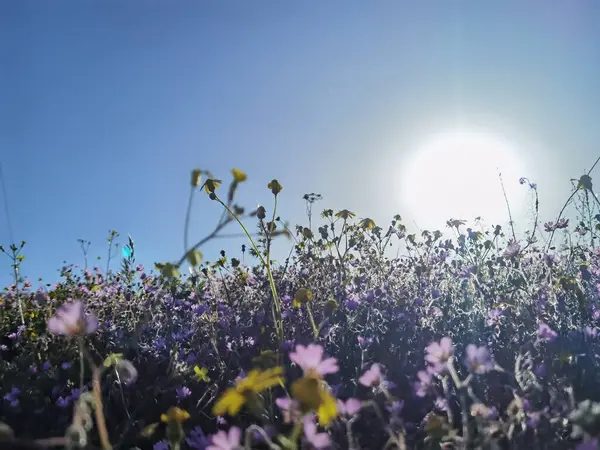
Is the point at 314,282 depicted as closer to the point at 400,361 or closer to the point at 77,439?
the point at 400,361

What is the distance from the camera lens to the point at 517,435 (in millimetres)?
1477

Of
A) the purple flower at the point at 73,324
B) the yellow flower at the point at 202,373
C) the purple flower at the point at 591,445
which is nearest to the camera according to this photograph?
the purple flower at the point at 591,445

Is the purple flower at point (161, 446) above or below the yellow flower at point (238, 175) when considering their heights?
below

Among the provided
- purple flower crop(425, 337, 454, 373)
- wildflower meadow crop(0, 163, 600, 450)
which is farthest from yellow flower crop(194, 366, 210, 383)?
purple flower crop(425, 337, 454, 373)

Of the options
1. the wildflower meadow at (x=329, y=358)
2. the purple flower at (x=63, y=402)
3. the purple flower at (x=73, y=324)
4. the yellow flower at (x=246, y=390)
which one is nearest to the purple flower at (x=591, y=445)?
the wildflower meadow at (x=329, y=358)

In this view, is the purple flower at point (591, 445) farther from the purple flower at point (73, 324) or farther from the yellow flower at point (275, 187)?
the yellow flower at point (275, 187)

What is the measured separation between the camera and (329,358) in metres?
1.43

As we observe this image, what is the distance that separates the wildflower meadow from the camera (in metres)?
1.18

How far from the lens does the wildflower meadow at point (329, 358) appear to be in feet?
3.89

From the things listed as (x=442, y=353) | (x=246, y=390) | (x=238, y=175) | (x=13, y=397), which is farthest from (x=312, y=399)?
(x=13, y=397)

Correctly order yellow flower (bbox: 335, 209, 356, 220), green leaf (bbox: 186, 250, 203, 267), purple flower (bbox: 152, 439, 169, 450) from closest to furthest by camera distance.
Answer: green leaf (bbox: 186, 250, 203, 267)
purple flower (bbox: 152, 439, 169, 450)
yellow flower (bbox: 335, 209, 356, 220)

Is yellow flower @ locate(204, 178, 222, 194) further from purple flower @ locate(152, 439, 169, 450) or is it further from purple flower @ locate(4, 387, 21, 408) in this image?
purple flower @ locate(4, 387, 21, 408)

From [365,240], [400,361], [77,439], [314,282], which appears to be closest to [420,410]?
[400,361]

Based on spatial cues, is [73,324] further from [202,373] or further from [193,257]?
[202,373]
